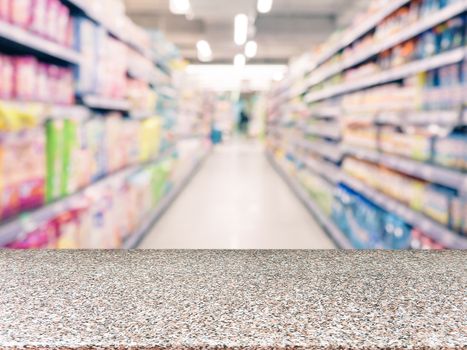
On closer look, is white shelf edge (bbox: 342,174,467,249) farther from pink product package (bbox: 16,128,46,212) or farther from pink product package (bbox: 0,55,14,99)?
pink product package (bbox: 0,55,14,99)

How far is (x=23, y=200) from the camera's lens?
75.8 inches

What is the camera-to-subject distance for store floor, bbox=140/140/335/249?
425cm

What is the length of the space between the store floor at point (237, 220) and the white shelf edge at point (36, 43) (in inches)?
77.9

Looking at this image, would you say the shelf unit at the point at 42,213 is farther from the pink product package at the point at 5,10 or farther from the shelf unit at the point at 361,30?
the shelf unit at the point at 361,30

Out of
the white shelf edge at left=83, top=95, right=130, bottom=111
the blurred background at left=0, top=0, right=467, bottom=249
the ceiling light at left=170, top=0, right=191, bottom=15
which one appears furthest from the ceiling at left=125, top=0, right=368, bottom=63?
the white shelf edge at left=83, top=95, right=130, bottom=111

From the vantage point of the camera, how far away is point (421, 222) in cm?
258

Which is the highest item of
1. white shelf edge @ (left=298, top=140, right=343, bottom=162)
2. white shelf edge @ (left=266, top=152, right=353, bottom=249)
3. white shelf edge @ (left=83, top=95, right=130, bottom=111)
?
white shelf edge @ (left=83, top=95, right=130, bottom=111)

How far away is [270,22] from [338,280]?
10.5 m

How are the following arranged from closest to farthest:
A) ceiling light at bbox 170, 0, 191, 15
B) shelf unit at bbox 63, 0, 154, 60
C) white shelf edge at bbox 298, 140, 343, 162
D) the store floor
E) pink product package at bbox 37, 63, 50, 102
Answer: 1. pink product package at bbox 37, 63, 50, 102
2. shelf unit at bbox 63, 0, 154, 60
3. the store floor
4. white shelf edge at bbox 298, 140, 343, 162
5. ceiling light at bbox 170, 0, 191, 15

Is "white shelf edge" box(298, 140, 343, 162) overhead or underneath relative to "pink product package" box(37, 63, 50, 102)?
underneath

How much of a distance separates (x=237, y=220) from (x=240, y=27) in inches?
208

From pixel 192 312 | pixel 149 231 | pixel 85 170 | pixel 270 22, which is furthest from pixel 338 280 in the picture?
pixel 270 22

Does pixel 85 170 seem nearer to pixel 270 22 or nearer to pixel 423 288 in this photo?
pixel 423 288

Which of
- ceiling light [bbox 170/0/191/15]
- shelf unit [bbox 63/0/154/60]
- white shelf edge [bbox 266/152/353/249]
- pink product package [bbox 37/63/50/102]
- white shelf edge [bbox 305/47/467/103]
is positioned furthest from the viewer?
ceiling light [bbox 170/0/191/15]
